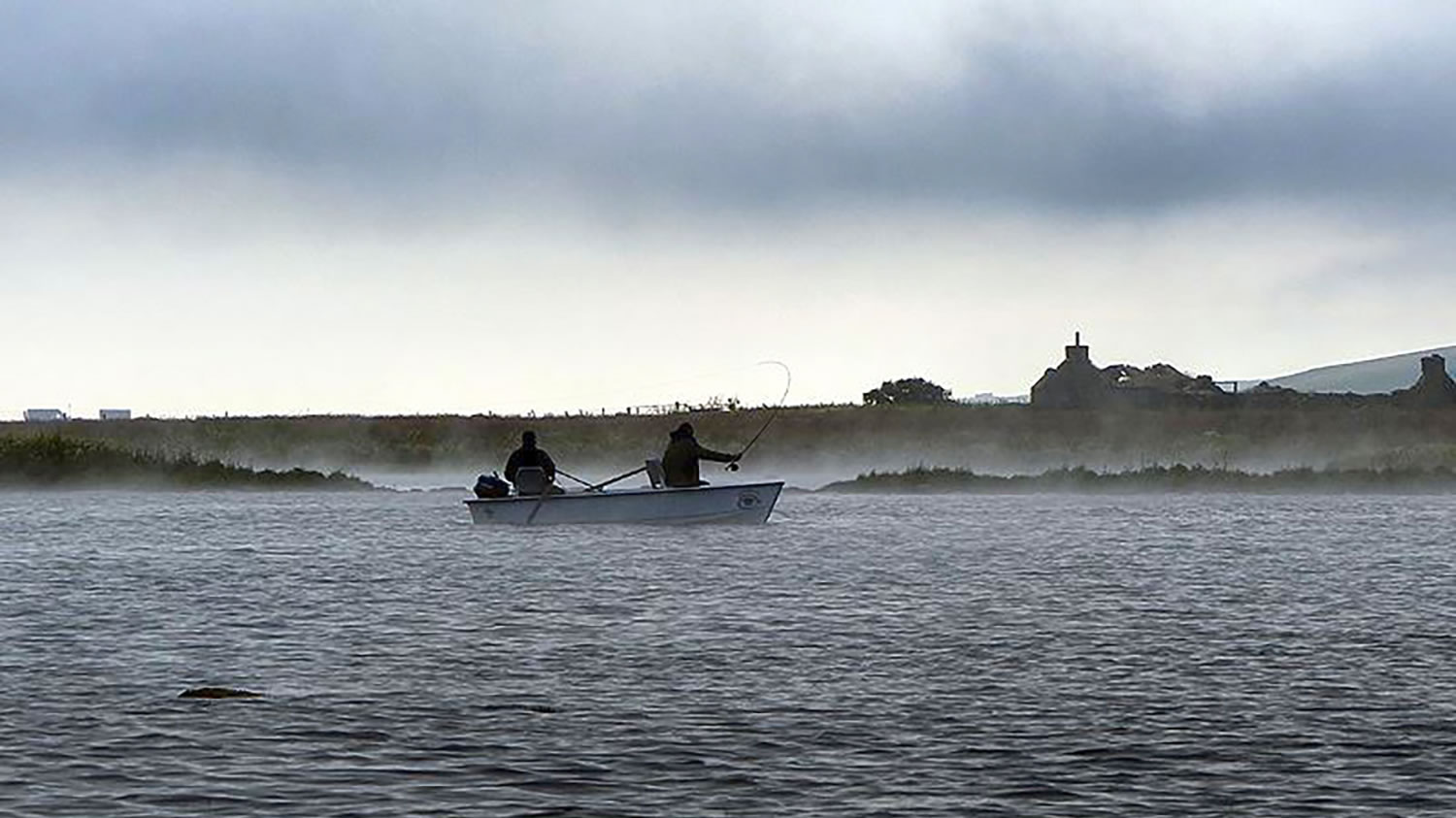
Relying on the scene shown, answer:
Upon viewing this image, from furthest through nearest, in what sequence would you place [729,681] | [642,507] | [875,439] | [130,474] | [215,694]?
[875,439] < [130,474] < [642,507] < [729,681] < [215,694]

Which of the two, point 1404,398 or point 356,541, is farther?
point 1404,398

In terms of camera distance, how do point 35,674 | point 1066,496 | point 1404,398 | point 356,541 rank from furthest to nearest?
1. point 1404,398
2. point 1066,496
3. point 356,541
4. point 35,674

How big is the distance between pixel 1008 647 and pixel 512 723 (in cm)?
864

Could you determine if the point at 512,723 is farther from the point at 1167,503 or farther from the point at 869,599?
the point at 1167,503

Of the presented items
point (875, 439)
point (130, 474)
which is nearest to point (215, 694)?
point (130, 474)

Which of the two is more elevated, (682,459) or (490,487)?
(682,459)

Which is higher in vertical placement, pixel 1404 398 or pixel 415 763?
pixel 1404 398

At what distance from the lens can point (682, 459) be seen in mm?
54188

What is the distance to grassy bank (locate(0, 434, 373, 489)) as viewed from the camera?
9450 cm

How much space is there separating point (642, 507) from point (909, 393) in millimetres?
78651

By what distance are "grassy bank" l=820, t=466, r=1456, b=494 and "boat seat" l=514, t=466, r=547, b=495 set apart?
37420 millimetres

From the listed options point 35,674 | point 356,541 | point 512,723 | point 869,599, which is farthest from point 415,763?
point 356,541

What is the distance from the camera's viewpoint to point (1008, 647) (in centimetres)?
2878

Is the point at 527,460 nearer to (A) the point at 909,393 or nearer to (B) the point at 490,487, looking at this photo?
(B) the point at 490,487
